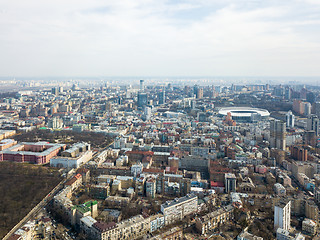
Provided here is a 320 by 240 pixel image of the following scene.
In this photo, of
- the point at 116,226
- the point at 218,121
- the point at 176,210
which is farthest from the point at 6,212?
the point at 218,121

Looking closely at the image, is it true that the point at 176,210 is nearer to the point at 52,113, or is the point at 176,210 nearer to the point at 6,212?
the point at 6,212

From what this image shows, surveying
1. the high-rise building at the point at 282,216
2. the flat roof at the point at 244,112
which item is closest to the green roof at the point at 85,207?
the high-rise building at the point at 282,216

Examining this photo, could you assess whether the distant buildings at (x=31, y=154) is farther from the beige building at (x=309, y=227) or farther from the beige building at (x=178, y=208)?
the beige building at (x=309, y=227)

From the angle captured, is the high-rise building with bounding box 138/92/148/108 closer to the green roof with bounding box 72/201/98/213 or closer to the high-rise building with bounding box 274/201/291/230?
the green roof with bounding box 72/201/98/213

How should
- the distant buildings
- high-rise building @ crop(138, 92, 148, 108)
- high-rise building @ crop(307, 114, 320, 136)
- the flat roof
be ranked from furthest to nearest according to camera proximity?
high-rise building @ crop(138, 92, 148, 108), the flat roof, high-rise building @ crop(307, 114, 320, 136), the distant buildings

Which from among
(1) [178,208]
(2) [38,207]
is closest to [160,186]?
(1) [178,208]

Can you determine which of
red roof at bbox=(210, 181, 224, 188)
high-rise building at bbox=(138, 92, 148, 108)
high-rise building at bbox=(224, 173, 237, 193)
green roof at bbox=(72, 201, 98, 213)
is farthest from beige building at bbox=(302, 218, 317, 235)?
high-rise building at bbox=(138, 92, 148, 108)

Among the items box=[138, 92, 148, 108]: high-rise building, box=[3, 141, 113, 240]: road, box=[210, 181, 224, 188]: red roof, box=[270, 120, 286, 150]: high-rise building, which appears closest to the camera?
box=[3, 141, 113, 240]: road
